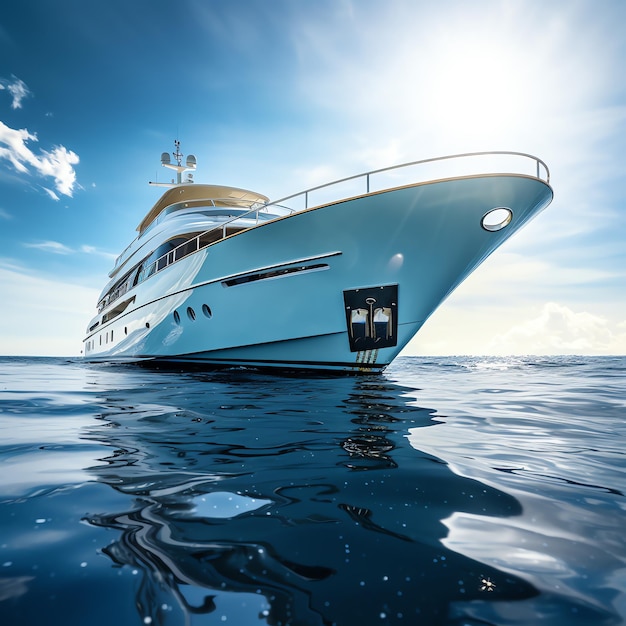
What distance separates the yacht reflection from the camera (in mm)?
839

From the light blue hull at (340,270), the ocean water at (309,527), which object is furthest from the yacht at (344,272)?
the ocean water at (309,527)

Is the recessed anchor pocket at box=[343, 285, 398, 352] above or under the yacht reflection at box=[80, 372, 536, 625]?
above

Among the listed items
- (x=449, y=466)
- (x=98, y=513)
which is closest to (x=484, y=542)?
(x=449, y=466)

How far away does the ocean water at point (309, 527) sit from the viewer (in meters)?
0.83

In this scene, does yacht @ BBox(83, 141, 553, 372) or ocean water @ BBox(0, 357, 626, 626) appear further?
yacht @ BBox(83, 141, 553, 372)

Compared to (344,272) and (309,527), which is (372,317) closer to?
(344,272)

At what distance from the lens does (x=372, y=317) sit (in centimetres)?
688

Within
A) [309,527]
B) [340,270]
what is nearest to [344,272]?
[340,270]

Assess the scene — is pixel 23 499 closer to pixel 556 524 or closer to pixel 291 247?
pixel 556 524

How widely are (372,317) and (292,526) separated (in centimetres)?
582

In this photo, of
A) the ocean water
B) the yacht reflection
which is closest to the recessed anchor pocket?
the ocean water

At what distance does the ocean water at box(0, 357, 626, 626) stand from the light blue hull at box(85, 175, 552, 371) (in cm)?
420

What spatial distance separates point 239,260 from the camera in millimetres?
7168

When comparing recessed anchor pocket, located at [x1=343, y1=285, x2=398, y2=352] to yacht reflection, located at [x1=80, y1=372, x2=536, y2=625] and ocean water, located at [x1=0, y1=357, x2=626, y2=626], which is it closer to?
ocean water, located at [x1=0, y1=357, x2=626, y2=626]
